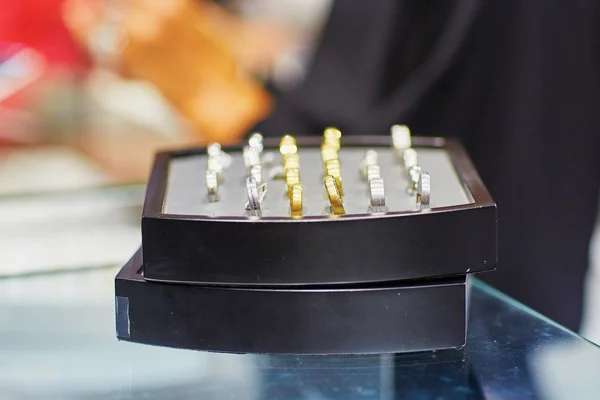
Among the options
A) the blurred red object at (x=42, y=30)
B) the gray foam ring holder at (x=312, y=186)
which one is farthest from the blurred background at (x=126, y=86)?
the gray foam ring holder at (x=312, y=186)

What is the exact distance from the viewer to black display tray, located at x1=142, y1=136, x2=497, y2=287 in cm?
34

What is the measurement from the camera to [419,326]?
359mm

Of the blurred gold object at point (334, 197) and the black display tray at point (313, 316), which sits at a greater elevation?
the blurred gold object at point (334, 197)

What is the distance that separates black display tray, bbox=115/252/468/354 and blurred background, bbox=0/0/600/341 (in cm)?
40

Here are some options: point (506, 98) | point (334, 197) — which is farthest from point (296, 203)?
point (506, 98)

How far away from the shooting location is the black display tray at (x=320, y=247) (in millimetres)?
342

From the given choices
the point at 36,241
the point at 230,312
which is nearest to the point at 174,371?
the point at 230,312

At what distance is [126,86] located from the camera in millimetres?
901

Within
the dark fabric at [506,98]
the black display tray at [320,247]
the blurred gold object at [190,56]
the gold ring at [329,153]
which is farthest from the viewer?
the blurred gold object at [190,56]

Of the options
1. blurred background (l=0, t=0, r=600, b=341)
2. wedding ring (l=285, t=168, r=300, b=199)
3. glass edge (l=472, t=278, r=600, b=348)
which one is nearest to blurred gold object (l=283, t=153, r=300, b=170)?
wedding ring (l=285, t=168, r=300, b=199)

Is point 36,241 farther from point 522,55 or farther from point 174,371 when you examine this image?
point 522,55

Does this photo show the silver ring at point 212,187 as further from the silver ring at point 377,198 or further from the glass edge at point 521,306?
the glass edge at point 521,306

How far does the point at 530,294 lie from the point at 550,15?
26 centimetres

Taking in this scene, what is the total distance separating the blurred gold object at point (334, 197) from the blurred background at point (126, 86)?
16.1 inches
